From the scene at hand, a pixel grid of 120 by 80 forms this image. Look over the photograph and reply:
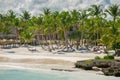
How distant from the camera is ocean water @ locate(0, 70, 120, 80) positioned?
40.9 metres

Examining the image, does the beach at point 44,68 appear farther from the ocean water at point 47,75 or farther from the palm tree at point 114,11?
the palm tree at point 114,11

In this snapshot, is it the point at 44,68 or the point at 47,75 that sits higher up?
the point at 44,68

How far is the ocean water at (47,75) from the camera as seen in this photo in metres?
40.9

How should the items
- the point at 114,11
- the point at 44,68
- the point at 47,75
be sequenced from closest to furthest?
the point at 47,75, the point at 44,68, the point at 114,11

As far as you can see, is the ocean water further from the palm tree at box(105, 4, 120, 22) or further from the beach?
the palm tree at box(105, 4, 120, 22)

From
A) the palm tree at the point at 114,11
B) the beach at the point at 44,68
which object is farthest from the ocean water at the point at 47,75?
the palm tree at the point at 114,11

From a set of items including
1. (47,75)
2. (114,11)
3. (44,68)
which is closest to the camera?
(47,75)

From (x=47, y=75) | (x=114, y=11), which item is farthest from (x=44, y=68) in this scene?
(x=114, y=11)

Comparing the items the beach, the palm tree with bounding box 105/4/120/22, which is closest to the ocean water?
the beach

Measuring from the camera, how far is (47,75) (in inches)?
1724

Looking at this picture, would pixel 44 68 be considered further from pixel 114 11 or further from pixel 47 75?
pixel 114 11

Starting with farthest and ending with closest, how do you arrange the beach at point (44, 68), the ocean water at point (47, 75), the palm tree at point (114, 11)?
the palm tree at point (114, 11) → the beach at point (44, 68) → the ocean water at point (47, 75)

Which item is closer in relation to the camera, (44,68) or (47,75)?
(47,75)

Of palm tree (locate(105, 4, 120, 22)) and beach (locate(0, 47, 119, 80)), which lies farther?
palm tree (locate(105, 4, 120, 22))
